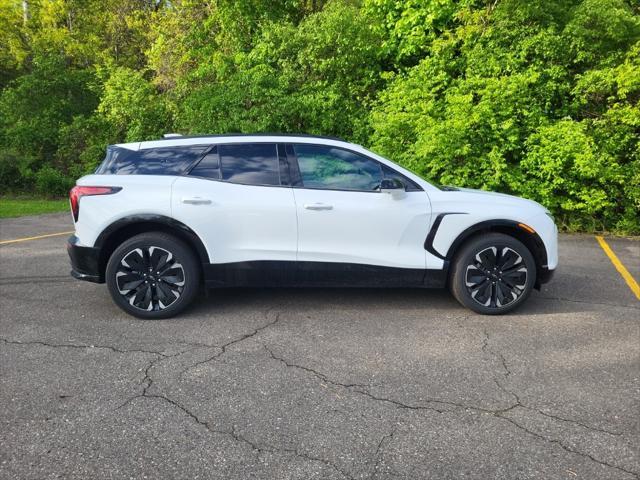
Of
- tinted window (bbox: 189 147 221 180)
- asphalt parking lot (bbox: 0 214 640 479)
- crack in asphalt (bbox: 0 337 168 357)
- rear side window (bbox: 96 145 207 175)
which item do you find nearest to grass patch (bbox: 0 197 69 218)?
asphalt parking lot (bbox: 0 214 640 479)

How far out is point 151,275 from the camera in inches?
190

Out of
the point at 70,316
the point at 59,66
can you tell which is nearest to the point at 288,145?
the point at 70,316

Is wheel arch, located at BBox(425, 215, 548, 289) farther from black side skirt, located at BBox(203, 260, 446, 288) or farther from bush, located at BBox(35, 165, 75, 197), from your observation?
bush, located at BBox(35, 165, 75, 197)

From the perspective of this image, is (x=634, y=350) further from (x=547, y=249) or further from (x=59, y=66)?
(x=59, y=66)

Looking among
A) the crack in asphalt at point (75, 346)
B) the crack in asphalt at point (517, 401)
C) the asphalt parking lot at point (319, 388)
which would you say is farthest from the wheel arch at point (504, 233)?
the crack in asphalt at point (75, 346)

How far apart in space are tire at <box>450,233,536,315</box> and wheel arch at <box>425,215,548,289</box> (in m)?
0.07

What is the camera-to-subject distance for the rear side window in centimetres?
495

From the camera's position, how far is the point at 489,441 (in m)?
2.92

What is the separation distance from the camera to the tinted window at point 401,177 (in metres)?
4.97

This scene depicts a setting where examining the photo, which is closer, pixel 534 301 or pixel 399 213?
pixel 399 213

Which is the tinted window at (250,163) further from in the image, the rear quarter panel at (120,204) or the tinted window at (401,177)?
the tinted window at (401,177)

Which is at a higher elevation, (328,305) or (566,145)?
(566,145)

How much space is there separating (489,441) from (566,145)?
25.3ft

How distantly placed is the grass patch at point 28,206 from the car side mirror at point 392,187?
1046 cm
